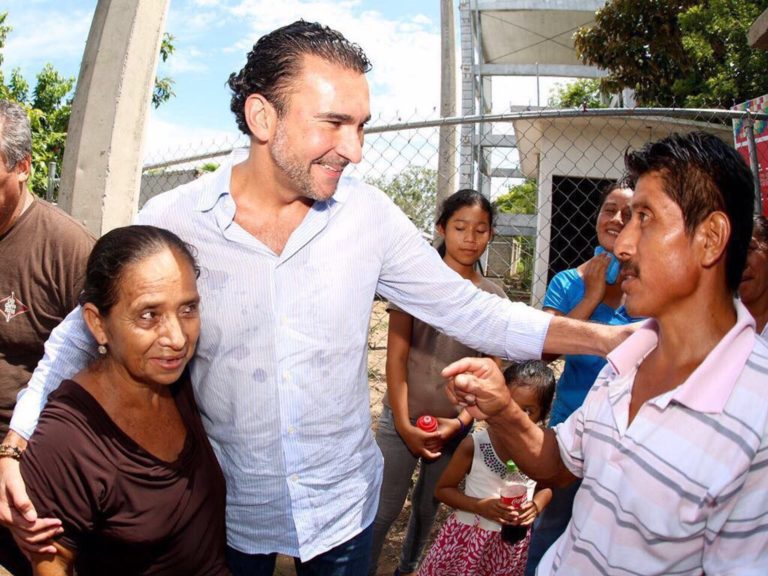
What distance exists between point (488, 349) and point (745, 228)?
0.88 m

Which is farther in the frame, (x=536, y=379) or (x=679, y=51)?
(x=679, y=51)

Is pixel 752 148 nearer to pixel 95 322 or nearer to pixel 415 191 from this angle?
pixel 95 322

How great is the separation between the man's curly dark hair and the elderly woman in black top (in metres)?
0.52

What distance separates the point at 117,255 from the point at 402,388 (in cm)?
170

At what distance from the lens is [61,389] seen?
5.82 feet

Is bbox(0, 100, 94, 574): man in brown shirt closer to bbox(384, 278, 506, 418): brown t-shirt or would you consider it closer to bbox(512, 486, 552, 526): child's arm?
bbox(384, 278, 506, 418): brown t-shirt

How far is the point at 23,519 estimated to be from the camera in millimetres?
1600

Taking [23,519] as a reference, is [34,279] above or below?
above

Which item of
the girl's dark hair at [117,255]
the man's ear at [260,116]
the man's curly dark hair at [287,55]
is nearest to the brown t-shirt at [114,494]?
the girl's dark hair at [117,255]

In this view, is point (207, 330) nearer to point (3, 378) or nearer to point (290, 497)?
point (290, 497)

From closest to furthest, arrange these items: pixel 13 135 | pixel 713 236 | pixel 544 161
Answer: pixel 713 236 < pixel 13 135 < pixel 544 161

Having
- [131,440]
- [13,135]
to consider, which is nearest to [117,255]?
[131,440]

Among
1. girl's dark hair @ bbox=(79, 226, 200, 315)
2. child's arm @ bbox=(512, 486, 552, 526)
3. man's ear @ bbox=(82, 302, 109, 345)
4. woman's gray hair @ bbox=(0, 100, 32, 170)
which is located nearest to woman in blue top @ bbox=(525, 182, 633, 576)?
child's arm @ bbox=(512, 486, 552, 526)

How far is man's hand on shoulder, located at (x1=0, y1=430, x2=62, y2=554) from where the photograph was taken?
1.59 m
